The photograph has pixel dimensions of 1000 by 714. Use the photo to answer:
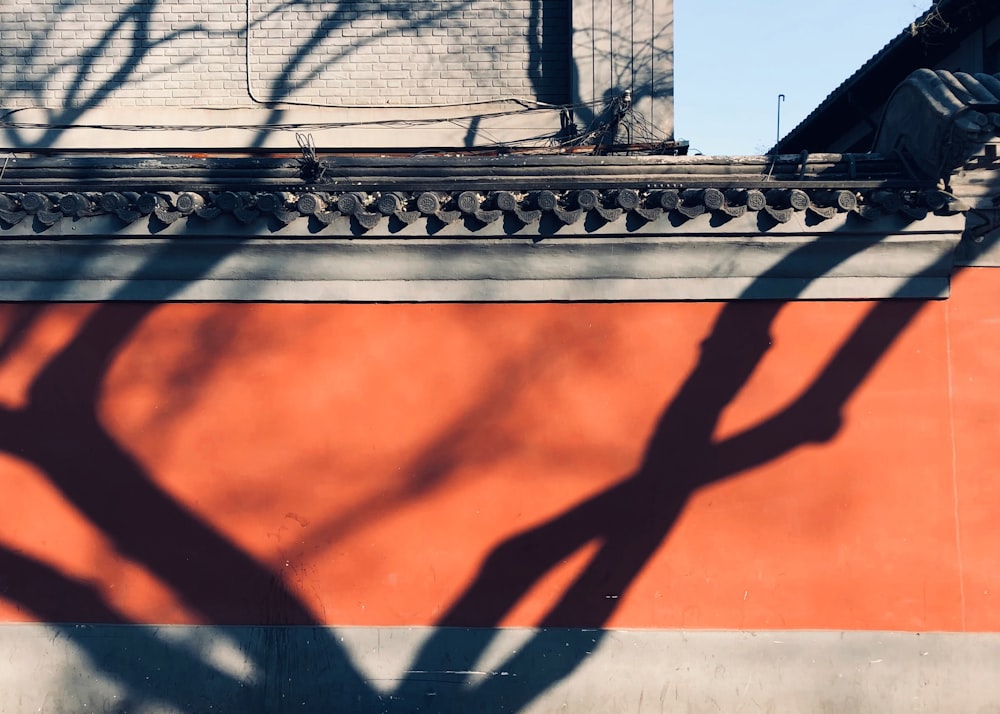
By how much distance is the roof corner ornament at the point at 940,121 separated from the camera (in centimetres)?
552

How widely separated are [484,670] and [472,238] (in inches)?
117

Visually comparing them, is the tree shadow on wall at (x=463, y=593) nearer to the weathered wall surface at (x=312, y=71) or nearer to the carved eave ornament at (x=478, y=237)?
the carved eave ornament at (x=478, y=237)

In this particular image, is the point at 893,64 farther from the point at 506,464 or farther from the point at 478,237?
the point at 506,464

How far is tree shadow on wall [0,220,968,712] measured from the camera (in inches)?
234

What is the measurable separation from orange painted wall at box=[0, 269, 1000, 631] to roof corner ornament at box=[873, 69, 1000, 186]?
89 centimetres

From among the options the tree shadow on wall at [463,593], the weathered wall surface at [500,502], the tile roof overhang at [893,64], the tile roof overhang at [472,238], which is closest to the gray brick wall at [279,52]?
the tile roof overhang at [472,238]

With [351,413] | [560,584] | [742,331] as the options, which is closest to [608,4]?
[742,331]

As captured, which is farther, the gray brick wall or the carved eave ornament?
the gray brick wall

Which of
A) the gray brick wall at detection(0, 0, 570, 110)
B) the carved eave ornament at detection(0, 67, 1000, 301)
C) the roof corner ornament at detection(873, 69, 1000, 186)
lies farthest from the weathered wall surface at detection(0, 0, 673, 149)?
the carved eave ornament at detection(0, 67, 1000, 301)

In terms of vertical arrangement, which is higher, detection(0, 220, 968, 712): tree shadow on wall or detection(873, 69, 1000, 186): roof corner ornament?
detection(873, 69, 1000, 186): roof corner ornament

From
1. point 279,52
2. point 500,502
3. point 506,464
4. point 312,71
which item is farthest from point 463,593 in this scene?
point 279,52

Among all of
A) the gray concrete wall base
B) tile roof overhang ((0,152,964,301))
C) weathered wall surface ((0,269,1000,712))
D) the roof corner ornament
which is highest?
the roof corner ornament

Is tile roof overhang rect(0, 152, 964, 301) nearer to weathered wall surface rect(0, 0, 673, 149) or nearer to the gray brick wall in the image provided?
weathered wall surface rect(0, 0, 673, 149)

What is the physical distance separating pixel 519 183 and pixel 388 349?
1.48m
